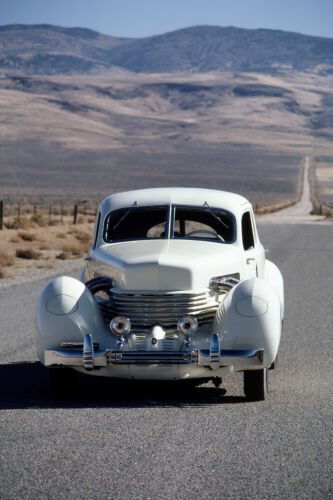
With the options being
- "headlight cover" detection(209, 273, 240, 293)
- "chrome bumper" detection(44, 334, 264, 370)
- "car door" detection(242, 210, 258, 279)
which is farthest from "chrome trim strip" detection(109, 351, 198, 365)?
"car door" detection(242, 210, 258, 279)

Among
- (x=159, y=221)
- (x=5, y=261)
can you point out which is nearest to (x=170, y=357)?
(x=159, y=221)

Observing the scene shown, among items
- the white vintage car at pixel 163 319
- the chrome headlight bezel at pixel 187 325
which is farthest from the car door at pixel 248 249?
the chrome headlight bezel at pixel 187 325

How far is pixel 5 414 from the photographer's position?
6379 millimetres

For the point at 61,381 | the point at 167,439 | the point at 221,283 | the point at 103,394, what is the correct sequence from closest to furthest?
the point at 167,439 → the point at 61,381 → the point at 103,394 → the point at 221,283

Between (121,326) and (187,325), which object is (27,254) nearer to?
(121,326)

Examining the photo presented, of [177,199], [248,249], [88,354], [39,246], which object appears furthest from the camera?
[39,246]

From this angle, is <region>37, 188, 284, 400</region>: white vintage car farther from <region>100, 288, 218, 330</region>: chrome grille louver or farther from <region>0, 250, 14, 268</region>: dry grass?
<region>0, 250, 14, 268</region>: dry grass

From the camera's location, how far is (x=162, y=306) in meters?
7.08

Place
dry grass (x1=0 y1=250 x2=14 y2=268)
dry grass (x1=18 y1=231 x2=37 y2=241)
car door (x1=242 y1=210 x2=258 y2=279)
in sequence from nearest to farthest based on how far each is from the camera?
car door (x1=242 y1=210 x2=258 y2=279) < dry grass (x1=0 y1=250 x2=14 y2=268) < dry grass (x1=18 y1=231 x2=37 y2=241)

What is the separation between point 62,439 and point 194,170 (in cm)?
12061

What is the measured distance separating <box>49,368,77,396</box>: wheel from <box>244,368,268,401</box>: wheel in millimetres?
1628

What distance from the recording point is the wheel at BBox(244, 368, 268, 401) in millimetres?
6875

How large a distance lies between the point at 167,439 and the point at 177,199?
3574mm

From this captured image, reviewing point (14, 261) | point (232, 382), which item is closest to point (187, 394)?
point (232, 382)
